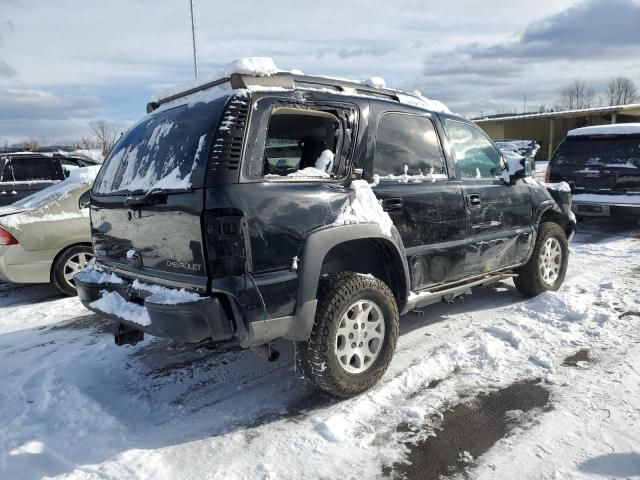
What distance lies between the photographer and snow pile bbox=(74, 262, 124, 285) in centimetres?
355

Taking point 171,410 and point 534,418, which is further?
point 171,410

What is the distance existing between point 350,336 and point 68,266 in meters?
4.34

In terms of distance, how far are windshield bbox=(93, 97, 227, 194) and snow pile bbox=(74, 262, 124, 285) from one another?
1.88 feet

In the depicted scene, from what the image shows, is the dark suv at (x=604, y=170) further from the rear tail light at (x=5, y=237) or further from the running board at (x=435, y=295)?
the rear tail light at (x=5, y=237)

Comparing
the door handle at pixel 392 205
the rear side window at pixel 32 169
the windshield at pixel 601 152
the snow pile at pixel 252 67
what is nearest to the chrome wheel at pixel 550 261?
the door handle at pixel 392 205

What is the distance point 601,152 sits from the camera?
29.0ft

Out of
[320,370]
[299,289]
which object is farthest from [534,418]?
[299,289]

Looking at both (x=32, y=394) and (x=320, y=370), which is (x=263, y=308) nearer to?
(x=320, y=370)

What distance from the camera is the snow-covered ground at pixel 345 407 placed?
2.72m

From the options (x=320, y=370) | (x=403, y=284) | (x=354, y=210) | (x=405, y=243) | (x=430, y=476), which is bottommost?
(x=430, y=476)

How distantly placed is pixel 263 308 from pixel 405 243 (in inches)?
54.2

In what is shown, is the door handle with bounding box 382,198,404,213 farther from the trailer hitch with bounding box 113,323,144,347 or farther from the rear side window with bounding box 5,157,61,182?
the rear side window with bounding box 5,157,61,182

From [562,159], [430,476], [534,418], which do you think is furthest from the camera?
[562,159]

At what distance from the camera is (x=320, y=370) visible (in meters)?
3.21
